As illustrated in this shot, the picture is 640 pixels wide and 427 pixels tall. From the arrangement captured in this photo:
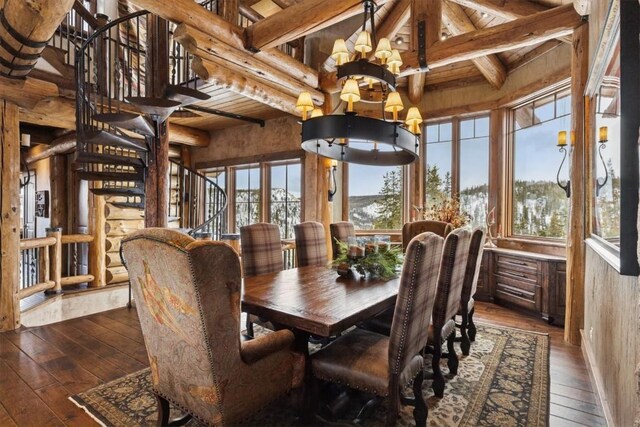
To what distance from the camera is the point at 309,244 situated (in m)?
3.45

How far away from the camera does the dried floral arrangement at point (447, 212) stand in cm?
446

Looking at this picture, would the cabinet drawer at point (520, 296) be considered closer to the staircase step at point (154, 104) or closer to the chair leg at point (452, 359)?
the chair leg at point (452, 359)

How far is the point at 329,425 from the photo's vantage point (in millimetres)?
1893

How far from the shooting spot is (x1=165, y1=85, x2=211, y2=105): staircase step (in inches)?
124

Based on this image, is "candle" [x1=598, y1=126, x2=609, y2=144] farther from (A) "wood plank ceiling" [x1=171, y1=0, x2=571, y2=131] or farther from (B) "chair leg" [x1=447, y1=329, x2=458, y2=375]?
(A) "wood plank ceiling" [x1=171, y1=0, x2=571, y2=131]

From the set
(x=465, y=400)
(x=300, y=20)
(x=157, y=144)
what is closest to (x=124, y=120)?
(x=157, y=144)

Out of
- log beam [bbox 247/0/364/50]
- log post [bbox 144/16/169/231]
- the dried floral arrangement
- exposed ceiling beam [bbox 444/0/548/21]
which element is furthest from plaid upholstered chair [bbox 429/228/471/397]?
log post [bbox 144/16/169/231]

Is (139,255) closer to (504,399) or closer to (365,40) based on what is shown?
(365,40)

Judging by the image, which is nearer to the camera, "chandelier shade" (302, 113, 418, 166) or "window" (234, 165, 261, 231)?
"chandelier shade" (302, 113, 418, 166)

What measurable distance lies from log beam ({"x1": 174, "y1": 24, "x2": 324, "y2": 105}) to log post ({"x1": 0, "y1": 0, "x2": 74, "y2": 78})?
0.96 meters

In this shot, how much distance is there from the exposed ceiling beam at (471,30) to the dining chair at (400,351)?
3678mm

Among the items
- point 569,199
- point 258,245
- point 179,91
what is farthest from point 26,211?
point 569,199

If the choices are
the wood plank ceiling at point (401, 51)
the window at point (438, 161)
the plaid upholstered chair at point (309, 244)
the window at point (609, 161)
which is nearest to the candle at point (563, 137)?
the window at point (609, 161)

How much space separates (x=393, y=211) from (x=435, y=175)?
0.89 m
